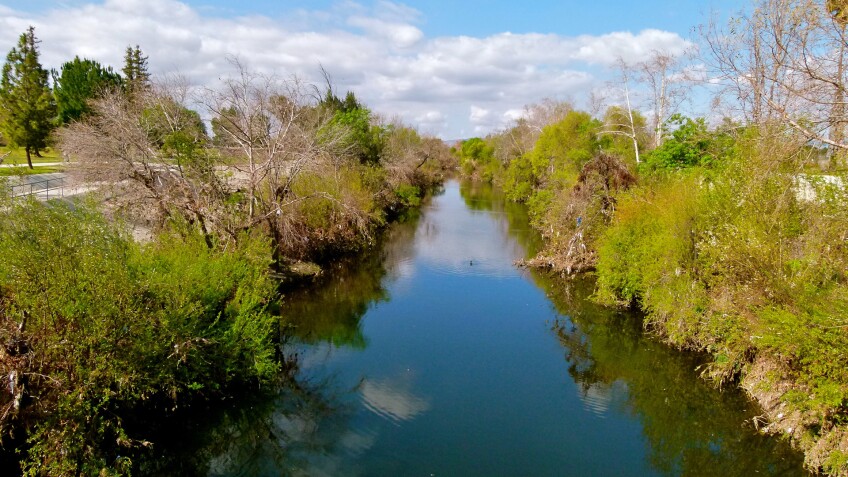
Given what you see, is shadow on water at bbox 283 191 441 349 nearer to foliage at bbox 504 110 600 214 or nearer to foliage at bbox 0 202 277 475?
foliage at bbox 0 202 277 475

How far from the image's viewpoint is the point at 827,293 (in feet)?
32.9

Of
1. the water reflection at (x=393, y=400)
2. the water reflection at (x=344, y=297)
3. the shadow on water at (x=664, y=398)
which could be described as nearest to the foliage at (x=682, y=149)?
the shadow on water at (x=664, y=398)

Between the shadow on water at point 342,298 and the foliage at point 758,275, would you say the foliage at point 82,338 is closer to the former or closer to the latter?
the shadow on water at point 342,298

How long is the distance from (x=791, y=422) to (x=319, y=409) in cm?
1010

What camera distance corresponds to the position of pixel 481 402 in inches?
498

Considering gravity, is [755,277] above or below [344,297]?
above

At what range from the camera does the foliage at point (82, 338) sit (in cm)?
849

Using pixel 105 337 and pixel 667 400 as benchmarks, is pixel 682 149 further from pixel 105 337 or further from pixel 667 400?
pixel 105 337

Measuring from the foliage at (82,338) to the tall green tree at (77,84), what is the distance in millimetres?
45468

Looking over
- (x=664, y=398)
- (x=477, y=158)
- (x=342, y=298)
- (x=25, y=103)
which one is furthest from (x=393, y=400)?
(x=477, y=158)

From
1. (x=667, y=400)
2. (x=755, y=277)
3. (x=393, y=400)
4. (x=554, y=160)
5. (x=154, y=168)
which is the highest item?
(x=554, y=160)

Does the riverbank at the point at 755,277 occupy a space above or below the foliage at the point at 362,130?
below

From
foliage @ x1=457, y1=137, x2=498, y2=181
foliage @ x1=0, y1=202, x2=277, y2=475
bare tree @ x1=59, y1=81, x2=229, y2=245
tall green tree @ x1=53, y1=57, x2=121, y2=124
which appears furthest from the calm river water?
foliage @ x1=457, y1=137, x2=498, y2=181

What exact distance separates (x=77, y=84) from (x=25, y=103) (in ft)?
42.1
